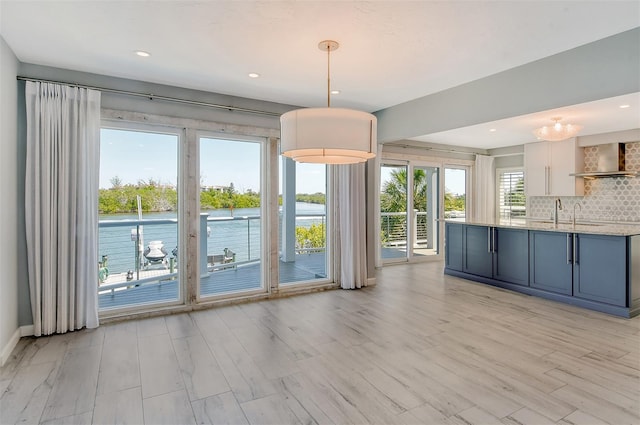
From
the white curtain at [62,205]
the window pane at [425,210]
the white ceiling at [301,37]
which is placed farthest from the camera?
the window pane at [425,210]

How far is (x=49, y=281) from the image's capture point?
3.45 meters

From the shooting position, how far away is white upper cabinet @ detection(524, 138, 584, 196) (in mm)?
6695

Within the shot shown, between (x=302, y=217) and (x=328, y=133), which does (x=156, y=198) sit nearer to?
(x=302, y=217)

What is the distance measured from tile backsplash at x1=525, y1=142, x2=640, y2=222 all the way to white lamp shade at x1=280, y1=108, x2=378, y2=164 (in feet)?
20.4

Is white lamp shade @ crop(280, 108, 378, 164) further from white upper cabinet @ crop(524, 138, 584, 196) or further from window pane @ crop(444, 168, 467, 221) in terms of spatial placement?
white upper cabinet @ crop(524, 138, 584, 196)

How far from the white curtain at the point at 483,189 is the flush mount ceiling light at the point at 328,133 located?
20.6 ft

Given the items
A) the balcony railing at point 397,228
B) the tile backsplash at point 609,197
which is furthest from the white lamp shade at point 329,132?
the tile backsplash at point 609,197

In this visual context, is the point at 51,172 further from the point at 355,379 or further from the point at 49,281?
the point at 355,379

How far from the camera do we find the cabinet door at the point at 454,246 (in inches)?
242

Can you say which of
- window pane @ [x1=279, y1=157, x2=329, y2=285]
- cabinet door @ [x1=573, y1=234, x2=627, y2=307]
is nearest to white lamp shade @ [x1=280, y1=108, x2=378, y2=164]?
window pane @ [x1=279, y1=157, x2=329, y2=285]

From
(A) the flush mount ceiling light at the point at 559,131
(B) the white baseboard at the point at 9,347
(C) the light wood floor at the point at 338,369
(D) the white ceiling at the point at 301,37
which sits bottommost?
(C) the light wood floor at the point at 338,369

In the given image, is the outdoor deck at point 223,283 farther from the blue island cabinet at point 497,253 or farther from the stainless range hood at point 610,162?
the stainless range hood at point 610,162

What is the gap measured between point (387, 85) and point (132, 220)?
11.1 feet

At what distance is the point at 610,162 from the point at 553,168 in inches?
35.1
